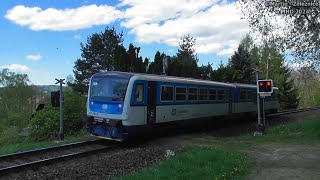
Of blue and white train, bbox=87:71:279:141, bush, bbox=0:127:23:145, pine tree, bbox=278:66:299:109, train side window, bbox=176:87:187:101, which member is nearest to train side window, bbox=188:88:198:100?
blue and white train, bbox=87:71:279:141

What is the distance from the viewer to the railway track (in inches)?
428

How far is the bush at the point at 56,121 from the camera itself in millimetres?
23281

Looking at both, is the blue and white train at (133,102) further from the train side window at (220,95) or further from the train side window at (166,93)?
the train side window at (220,95)

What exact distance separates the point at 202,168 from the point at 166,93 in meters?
7.77

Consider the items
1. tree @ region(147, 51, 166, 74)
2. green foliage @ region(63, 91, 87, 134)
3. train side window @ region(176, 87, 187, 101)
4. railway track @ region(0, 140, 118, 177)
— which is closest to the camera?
railway track @ region(0, 140, 118, 177)

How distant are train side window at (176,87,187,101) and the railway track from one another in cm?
371

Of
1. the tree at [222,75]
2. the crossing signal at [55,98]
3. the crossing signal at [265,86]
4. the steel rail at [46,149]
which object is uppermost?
the tree at [222,75]

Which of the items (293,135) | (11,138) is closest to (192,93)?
(293,135)

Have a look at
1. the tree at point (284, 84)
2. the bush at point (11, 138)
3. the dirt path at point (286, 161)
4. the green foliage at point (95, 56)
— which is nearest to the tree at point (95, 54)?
the green foliage at point (95, 56)

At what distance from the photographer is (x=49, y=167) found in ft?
36.4

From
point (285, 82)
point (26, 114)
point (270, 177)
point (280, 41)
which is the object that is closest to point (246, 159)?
point (270, 177)

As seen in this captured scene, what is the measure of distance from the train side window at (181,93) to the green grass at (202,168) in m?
6.52

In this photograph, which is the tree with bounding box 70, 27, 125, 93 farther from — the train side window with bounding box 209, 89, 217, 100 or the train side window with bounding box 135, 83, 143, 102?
the train side window with bounding box 135, 83, 143, 102

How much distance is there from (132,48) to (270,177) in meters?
24.3
